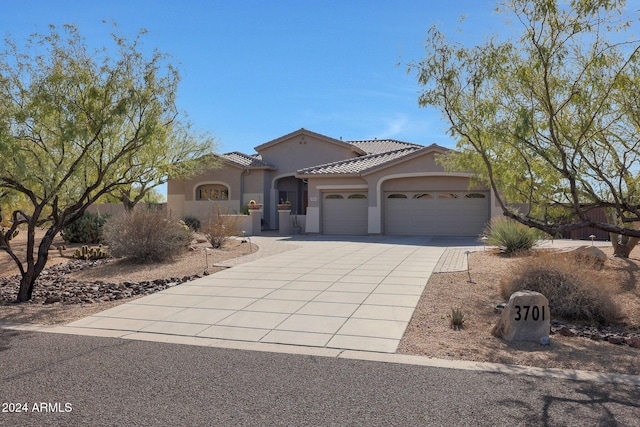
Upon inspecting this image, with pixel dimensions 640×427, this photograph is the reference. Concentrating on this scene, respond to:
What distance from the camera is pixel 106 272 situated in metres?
13.5

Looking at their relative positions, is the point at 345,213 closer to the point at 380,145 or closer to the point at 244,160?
the point at 244,160

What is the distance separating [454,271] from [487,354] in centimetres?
622

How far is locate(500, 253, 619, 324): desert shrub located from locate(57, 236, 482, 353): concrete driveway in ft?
6.63

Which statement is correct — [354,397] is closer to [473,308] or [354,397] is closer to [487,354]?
[487,354]

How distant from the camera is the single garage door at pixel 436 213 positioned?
76.5ft

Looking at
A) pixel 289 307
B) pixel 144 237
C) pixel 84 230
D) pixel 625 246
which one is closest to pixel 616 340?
pixel 289 307

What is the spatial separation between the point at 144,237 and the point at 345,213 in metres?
12.6

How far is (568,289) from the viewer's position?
8586 millimetres

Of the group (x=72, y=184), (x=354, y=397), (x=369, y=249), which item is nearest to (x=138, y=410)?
(x=354, y=397)

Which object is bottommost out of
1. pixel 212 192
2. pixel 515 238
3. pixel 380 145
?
pixel 515 238

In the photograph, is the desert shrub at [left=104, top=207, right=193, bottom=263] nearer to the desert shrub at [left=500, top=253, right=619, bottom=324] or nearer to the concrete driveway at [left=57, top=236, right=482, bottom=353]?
the concrete driveway at [left=57, top=236, right=482, bottom=353]

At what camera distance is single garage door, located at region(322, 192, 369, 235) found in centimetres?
2514

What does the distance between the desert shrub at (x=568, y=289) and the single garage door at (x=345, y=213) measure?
15.8 metres

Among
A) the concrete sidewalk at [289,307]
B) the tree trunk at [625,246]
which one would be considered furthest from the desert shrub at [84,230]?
the tree trunk at [625,246]
